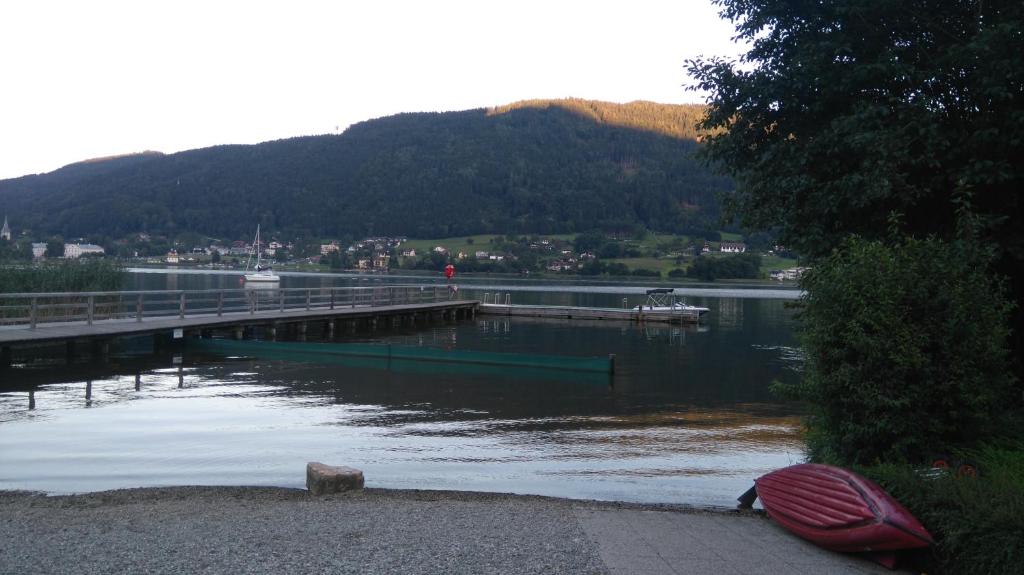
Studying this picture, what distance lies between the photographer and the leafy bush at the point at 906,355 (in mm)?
8141

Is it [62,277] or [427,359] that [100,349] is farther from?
[427,359]

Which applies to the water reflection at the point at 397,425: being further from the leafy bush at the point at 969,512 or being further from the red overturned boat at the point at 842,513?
the leafy bush at the point at 969,512

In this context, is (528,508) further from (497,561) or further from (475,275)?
(475,275)

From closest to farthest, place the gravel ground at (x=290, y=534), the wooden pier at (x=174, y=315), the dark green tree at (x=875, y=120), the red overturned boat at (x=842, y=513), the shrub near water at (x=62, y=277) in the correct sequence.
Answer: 1. the gravel ground at (x=290, y=534)
2. the red overturned boat at (x=842, y=513)
3. the dark green tree at (x=875, y=120)
4. the wooden pier at (x=174, y=315)
5. the shrub near water at (x=62, y=277)

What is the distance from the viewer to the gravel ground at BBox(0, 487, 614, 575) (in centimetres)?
623

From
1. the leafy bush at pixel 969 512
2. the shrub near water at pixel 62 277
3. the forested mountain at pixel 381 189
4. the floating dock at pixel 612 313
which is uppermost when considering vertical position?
the forested mountain at pixel 381 189

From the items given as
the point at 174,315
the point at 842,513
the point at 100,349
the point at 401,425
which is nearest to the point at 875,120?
the point at 842,513

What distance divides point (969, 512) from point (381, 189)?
511ft

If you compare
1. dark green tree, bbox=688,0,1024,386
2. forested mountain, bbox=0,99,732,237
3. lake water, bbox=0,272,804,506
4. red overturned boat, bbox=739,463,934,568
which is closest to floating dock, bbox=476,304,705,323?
lake water, bbox=0,272,804,506

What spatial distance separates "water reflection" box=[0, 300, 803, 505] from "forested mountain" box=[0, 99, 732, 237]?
4757 inches

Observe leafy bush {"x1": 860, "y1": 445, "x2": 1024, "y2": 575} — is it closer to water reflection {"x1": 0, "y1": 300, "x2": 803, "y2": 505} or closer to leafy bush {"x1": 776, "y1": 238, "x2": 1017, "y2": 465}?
leafy bush {"x1": 776, "y1": 238, "x2": 1017, "y2": 465}

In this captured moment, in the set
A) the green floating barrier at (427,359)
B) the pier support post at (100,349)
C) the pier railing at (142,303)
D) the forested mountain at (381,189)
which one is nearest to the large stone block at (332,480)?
the green floating barrier at (427,359)

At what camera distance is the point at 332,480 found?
362 inches

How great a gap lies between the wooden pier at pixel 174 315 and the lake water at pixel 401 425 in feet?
2.87
